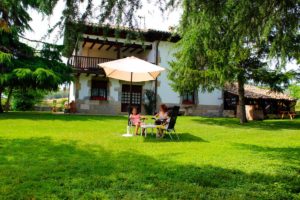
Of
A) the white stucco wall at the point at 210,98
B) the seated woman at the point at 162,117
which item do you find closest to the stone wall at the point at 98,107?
the white stucco wall at the point at 210,98

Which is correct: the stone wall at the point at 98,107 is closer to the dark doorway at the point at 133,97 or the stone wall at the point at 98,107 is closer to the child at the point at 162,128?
the dark doorway at the point at 133,97

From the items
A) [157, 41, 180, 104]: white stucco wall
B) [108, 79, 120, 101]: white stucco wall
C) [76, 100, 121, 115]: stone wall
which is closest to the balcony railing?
[108, 79, 120, 101]: white stucco wall

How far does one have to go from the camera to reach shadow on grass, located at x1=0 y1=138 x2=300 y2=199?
13.6ft

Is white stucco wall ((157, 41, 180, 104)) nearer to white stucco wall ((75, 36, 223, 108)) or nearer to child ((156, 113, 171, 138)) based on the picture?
white stucco wall ((75, 36, 223, 108))

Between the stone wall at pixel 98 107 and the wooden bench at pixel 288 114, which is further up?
the stone wall at pixel 98 107

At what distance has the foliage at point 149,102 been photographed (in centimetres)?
2255

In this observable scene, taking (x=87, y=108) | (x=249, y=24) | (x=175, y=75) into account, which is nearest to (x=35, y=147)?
(x=249, y=24)

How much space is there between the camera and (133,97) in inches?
913

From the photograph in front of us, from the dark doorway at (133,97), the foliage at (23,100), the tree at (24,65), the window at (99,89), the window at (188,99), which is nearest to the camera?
the tree at (24,65)

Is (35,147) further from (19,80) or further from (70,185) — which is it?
(19,80)

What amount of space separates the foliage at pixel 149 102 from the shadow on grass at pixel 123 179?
15.9 metres

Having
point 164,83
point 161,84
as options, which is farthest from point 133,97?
point 164,83

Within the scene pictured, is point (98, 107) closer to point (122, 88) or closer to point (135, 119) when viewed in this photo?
point (122, 88)

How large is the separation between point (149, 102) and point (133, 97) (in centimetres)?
126
